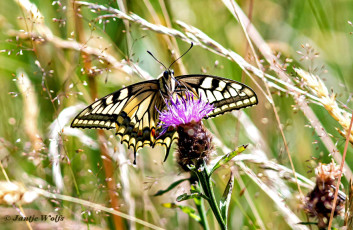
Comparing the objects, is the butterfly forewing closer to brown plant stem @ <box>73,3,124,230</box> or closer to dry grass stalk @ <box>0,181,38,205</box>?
brown plant stem @ <box>73,3,124,230</box>

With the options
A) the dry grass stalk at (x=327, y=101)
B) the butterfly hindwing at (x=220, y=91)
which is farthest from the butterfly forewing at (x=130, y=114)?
the dry grass stalk at (x=327, y=101)

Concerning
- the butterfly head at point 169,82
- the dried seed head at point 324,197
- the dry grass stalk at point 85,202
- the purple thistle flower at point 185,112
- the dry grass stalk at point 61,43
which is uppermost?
the dry grass stalk at point 61,43

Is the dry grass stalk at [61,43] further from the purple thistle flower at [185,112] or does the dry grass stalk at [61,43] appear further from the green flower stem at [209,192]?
the green flower stem at [209,192]

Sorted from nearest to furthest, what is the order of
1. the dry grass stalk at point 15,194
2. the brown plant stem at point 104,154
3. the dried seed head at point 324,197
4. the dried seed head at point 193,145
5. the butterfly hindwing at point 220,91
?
the dried seed head at point 324,197
the dry grass stalk at point 15,194
the dried seed head at point 193,145
the butterfly hindwing at point 220,91
the brown plant stem at point 104,154

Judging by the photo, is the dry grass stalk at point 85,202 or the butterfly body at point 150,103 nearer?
the dry grass stalk at point 85,202

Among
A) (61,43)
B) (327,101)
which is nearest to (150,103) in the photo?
(61,43)

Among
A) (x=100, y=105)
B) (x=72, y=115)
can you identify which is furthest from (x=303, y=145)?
(x=72, y=115)

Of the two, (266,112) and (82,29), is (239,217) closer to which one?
(266,112)
